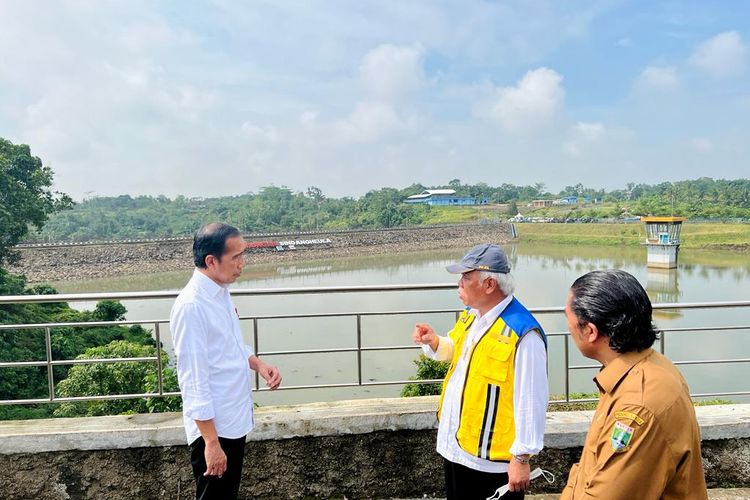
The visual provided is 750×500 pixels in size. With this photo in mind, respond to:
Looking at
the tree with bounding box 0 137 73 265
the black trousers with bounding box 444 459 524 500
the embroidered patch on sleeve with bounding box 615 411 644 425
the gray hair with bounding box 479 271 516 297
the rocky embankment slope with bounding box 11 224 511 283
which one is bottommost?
the rocky embankment slope with bounding box 11 224 511 283

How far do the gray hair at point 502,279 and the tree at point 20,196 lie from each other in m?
24.5

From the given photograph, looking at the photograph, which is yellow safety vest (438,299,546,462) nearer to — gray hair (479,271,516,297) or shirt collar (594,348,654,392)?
gray hair (479,271,516,297)

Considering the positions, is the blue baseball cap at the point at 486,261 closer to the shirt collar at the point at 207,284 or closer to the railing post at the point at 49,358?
the shirt collar at the point at 207,284

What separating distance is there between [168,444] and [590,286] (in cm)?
190

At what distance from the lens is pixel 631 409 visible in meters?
0.95

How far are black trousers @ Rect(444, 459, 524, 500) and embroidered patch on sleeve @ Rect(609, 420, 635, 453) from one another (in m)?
0.60

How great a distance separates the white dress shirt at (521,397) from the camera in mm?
1387

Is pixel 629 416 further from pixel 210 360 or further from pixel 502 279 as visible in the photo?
pixel 210 360

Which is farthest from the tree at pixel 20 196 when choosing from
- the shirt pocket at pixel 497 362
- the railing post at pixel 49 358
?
the shirt pocket at pixel 497 362

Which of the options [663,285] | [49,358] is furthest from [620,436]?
[663,285]

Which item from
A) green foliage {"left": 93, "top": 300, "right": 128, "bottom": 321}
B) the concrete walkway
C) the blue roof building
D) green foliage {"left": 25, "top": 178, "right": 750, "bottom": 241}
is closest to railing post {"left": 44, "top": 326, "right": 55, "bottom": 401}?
the concrete walkway

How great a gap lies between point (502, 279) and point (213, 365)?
899 millimetres

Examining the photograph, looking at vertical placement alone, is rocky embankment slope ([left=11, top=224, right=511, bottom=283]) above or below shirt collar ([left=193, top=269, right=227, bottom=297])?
below

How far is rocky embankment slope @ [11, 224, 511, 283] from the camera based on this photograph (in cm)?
3409
